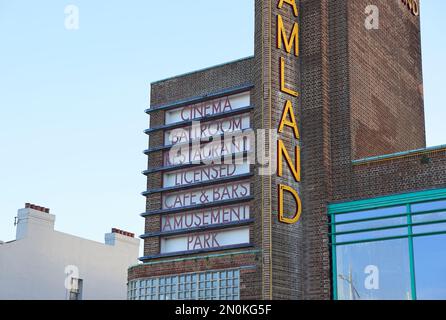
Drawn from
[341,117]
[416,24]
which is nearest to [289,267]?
[341,117]

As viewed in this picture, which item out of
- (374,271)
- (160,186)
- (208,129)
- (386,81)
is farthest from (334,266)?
(386,81)

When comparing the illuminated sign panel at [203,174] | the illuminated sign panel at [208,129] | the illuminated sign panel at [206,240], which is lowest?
the illuminated sign panel at [206,240]

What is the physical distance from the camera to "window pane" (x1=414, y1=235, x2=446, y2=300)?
2766cm

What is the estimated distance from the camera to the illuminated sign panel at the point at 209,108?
113 ft

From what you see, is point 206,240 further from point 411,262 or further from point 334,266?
point 411,262

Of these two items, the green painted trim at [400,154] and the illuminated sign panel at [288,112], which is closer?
the green painted trim at [400,154]

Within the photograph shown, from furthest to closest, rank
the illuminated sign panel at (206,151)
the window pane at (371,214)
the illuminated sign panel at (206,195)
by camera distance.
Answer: the illuminated sign panel at (206,151) < the illuminated sign panel at (206,195) < the window pane at (371,214)

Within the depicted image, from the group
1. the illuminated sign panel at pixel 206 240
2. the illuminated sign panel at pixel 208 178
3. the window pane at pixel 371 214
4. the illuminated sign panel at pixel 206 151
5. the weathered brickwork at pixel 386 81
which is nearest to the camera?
the window pane at pixel 371 214

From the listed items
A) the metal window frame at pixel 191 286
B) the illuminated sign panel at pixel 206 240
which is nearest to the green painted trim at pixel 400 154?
the illuminated sign panel at pixel 206 240

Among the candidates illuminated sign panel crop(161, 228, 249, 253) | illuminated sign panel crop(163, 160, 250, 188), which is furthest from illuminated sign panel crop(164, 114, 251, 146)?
illuminated sign panel crop(161, 228, 249, 253)

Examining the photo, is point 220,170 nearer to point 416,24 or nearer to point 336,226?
point 336,226

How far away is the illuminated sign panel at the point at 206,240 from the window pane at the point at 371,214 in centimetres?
398

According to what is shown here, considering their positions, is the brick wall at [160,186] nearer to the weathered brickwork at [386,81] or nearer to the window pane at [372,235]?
the window pane at [372,235]

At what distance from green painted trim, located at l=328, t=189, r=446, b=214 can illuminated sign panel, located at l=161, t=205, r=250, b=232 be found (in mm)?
3825
